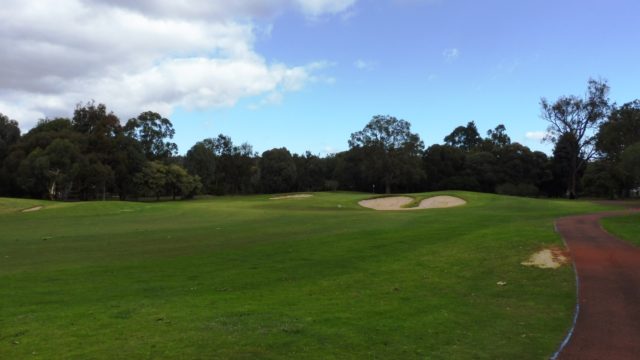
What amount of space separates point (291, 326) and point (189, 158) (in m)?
114

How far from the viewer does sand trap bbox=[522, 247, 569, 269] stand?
17.0 m

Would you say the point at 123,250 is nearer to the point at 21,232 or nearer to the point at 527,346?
the point at 21,232

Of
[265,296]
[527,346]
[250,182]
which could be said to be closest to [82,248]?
[265,296]

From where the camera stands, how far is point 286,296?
1294 centimetres

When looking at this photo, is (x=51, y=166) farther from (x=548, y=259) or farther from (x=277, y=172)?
(x=548, y=259)

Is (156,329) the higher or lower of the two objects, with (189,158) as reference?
lower

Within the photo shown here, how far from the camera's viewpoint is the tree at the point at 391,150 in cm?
10481

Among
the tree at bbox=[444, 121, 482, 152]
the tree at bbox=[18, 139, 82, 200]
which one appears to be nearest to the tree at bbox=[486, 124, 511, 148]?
the tree at bbox=[444, 121, 482, 152]

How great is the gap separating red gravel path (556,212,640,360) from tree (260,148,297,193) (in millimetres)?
109065

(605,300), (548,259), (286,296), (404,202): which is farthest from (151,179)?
(605,300)

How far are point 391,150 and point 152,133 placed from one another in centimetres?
4841

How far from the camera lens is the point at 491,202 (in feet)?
178

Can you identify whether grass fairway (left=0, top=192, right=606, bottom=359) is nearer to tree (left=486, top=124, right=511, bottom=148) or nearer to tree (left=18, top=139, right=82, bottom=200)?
tree (left=18, top=139, right=82, bottom=200)

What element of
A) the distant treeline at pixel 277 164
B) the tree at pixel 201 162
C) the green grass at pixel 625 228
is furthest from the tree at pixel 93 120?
the green grass at pixel 625 228
